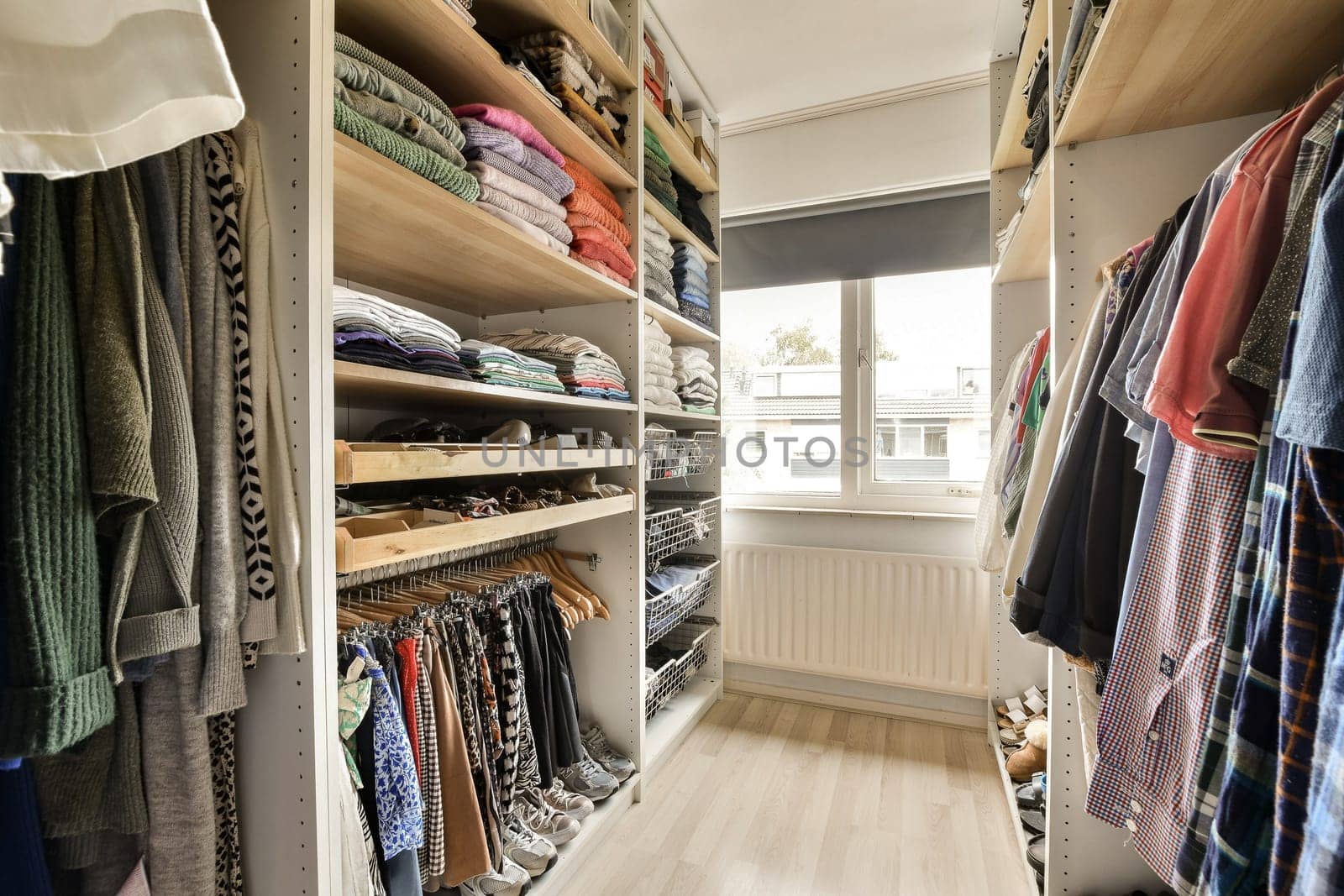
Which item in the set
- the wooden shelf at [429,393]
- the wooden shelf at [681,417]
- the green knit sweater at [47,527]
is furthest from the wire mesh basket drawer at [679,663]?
the green knit sweater at [47,527]

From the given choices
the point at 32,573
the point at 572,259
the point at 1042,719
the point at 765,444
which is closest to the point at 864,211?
the point at 765,444

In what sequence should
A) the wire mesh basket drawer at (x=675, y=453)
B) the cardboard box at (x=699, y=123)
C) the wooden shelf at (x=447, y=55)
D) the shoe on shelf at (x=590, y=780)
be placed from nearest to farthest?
the wooden shelf at (x=447, y=55), the shoe on shelf at (x=590, y=780), the wire mesh basket drawer at (x=675, y=453), the cardboard box at (x=699, y=123)

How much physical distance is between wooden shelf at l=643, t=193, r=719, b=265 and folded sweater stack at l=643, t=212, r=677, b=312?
0.08 ft

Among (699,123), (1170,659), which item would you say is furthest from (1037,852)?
(699,123)

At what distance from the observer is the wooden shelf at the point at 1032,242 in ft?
4.13

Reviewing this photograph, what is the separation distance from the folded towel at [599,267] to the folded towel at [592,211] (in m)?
0.09

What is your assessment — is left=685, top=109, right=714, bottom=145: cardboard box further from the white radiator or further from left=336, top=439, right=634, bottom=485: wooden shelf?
the white radiator

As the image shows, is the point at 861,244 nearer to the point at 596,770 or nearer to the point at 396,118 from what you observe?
the point at 396,118

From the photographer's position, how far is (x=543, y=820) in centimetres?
155

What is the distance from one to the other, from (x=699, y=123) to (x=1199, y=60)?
1.80 metres

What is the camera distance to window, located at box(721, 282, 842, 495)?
258 centimetres

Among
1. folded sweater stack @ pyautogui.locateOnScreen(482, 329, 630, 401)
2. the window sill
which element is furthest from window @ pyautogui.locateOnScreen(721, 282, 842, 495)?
folded sweater stack @ pyautogui.locateOnScreen(482, 329, 630, 401)

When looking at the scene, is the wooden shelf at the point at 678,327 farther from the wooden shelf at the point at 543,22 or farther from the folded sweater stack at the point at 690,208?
the wooden shelf at the point at 543,22

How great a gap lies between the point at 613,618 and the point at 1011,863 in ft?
4.12
